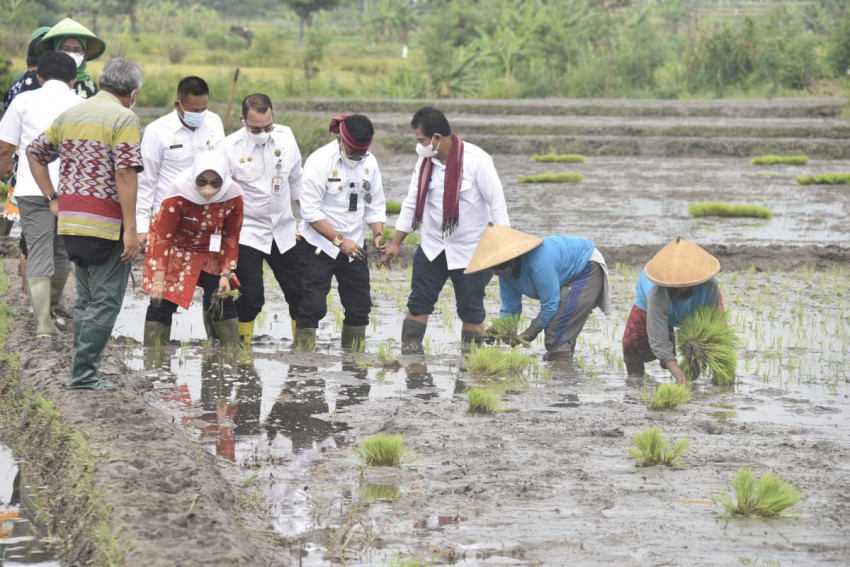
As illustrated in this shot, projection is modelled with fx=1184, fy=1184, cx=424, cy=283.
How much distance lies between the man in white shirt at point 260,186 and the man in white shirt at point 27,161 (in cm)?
101

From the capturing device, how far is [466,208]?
312 inches

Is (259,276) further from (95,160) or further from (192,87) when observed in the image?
(95,160)

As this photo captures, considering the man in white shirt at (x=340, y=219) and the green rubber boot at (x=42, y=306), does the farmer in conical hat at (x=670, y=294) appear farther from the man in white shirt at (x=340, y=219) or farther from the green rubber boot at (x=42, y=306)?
the green rubber boot at (x=42, y=306)

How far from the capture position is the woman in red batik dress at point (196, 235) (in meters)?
6.39

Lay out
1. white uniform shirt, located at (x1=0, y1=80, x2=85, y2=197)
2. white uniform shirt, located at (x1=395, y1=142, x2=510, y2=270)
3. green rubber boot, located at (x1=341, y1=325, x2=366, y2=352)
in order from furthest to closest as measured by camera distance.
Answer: green rubber boot, located at (x1=341, y1=325, x2=366, y2=352) < white uniform shirt, located at (x1=395, y1=142, x2=510, y2=270) < white uniform shirt, located at (x1=0, y1=80, x2=85, y2=197)

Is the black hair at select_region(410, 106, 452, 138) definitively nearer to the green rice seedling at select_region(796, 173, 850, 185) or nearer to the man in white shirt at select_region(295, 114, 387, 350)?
the man in white shirt at select_region(295, 114, 387, 350)

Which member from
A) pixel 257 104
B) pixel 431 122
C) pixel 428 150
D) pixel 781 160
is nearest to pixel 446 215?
pixel 428 150

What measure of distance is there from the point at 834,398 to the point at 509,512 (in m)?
3.02

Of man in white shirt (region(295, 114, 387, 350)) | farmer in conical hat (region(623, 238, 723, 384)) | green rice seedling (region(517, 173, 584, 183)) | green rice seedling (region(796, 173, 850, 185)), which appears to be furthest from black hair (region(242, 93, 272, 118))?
green rice seedling (region(796, 173, 850, 185))

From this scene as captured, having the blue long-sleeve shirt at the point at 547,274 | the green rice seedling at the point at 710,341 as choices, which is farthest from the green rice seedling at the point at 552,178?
the green rice seedling at the point at 710,341

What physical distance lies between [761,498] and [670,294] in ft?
8.45

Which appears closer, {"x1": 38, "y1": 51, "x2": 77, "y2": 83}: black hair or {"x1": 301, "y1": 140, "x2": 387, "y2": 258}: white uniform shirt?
{"x1": 38, "y1": 51, "x2": 77, "y2": 83}: black hair

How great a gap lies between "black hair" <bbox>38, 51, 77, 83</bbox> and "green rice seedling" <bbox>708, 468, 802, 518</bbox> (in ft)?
14.7

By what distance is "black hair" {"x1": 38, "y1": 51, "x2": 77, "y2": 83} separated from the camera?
691 cm
